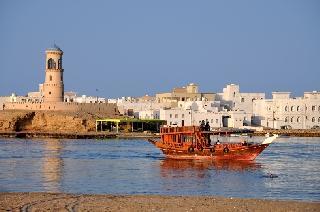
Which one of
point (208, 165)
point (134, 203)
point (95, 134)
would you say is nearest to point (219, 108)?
point (95, 134)

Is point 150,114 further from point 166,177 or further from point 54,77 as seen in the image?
point 166,177

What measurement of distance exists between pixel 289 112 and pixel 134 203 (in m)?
91.4

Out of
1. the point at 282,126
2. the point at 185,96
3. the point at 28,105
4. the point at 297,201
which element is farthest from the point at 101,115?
the point at 297,201

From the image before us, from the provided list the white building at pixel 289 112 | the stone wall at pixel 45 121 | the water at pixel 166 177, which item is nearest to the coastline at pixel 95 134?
the stone wall at pixel 45 121

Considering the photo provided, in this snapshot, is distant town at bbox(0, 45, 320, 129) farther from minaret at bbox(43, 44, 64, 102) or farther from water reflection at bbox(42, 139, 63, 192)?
water reflection at bbox(42, 139, 63, 192)

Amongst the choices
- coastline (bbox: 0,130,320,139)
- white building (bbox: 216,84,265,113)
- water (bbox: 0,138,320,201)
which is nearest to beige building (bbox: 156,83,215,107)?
white building (bbox: 216,84,265,113)

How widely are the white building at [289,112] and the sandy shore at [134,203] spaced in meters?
86.8

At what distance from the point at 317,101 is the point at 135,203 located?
300ft

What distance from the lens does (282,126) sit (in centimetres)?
11344

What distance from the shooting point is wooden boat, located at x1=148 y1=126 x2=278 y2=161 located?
51.3 m

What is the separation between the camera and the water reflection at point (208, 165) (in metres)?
43.5

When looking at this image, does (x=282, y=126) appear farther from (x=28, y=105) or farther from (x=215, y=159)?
(x=215, y=159)

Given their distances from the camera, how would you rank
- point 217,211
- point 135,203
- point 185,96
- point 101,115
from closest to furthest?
point 217,211
point 135,203
point 101,115
point 185,96

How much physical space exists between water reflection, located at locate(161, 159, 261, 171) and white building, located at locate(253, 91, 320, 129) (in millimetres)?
62071
